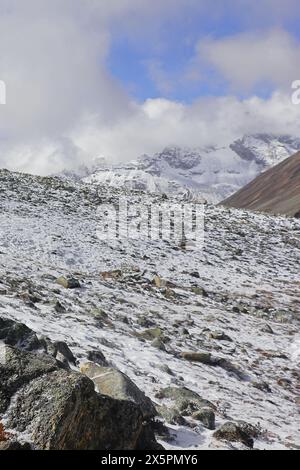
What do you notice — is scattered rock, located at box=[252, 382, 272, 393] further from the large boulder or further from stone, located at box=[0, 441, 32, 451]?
stone, located at box=[0, 441, 32, 451]

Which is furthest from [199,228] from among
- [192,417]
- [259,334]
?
[192,417]

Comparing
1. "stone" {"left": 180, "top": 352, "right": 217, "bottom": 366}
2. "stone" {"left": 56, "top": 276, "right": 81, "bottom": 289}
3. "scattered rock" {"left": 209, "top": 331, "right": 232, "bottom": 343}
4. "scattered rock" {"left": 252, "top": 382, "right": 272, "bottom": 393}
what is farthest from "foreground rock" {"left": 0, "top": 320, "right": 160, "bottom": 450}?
"stone" {"left": 56, "top": 276, "right": 81, "bottom": 289}

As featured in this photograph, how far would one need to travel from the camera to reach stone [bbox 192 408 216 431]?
9.59 m

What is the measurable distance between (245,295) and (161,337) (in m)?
8.91

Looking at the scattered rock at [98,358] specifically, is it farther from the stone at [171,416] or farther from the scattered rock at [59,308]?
the scattered rock at [59,308]

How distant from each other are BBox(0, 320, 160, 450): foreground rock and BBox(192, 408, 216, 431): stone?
213 cm

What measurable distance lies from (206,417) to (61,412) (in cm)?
393

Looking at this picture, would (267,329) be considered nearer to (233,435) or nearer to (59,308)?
(59,308)

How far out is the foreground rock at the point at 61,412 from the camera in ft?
22.3

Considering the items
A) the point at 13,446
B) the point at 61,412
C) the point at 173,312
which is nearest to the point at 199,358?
the point at 173,312

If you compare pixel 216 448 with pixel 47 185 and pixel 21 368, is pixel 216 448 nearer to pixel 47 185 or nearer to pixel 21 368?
pixel 21 368

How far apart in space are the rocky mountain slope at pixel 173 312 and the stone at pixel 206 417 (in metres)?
0.03

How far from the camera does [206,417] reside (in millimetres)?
9719

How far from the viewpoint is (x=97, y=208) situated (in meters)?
34.1
